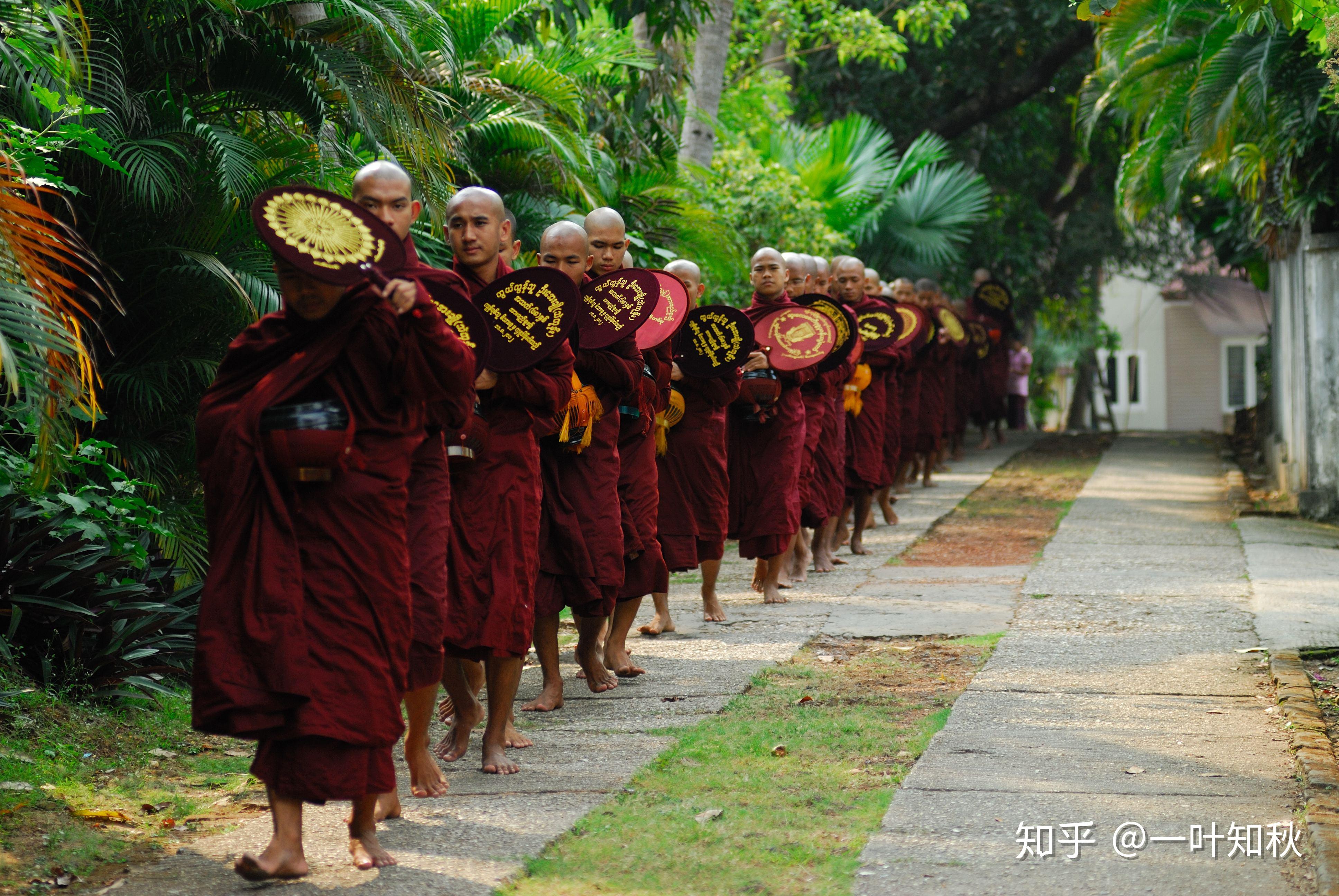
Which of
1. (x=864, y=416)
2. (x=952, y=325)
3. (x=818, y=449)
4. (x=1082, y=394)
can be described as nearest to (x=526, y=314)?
(x=818, y=449)

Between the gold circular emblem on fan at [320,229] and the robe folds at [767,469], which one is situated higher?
the gold circular emblem on fan at [320,229]

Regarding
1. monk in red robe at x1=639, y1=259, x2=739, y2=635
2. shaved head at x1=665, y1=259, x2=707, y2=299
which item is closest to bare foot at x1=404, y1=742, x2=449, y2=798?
monk in red robe at x1=639, y1=259, x2=739, y2=635

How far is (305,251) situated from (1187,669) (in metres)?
4.63

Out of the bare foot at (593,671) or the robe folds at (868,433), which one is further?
the robe folds at (868,433)

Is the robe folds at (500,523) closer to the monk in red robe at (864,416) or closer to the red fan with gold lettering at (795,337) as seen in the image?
the red fan with gold lettering at (795,337)

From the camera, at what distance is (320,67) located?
7.02 meters

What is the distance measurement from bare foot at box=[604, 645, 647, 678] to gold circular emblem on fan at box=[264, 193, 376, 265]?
331 centimetres

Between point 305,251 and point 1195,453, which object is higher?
point 305,251

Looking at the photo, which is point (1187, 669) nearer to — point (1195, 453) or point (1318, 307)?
point (1318, 307)

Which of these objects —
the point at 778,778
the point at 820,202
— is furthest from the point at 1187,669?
the point at 820,202

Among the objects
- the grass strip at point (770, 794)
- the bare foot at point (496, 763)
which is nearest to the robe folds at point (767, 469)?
the grass strip at point (770, 794)

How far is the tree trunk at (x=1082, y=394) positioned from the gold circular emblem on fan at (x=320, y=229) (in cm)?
2762

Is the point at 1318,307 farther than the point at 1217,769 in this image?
Yes

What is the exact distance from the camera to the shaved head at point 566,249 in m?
5.88
